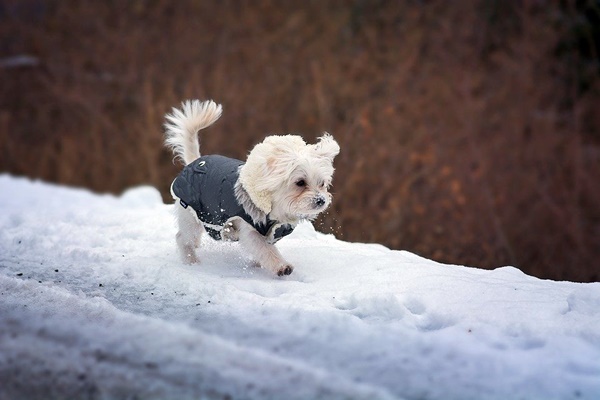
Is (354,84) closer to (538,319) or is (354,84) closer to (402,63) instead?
(402,63)

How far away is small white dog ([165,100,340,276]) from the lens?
4.70 metres

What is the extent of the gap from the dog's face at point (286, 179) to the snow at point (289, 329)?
1.58ft

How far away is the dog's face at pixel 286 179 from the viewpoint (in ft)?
15.3

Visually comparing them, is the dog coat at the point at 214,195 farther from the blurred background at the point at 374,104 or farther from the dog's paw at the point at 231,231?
the blurred background at the point at 374,104

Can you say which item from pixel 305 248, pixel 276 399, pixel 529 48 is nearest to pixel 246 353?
pixel 276 399

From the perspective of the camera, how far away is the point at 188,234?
5250 millimetres

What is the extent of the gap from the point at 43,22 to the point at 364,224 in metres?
8.72

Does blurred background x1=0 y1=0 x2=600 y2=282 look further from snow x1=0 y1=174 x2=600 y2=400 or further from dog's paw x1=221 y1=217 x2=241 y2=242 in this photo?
snow x1=0 y1=174 x2=600 y2=400

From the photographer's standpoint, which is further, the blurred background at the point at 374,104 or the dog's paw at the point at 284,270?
the blurred background at the point at 374,104

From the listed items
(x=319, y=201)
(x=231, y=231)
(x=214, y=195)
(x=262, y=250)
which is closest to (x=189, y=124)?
(x=214, y=195)

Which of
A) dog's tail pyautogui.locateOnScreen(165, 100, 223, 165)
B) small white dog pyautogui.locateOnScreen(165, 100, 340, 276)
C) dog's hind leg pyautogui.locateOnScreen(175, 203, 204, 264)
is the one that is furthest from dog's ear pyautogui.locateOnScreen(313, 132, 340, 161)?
dog's hind leg pyautogui.locateOnScreen(175, 203, 204, 264)

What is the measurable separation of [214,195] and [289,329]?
1.62 meters

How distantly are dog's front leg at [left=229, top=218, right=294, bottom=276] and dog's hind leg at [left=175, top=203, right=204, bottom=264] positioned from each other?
45cm

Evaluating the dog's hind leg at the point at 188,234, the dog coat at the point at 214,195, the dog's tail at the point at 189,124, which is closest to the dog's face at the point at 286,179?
the dog coat at the point at 214,195
